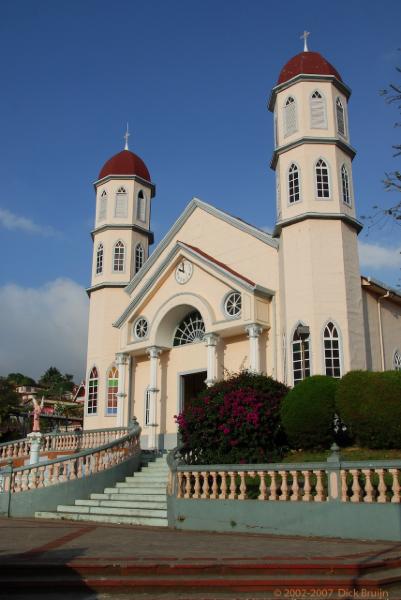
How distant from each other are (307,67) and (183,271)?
354 inches

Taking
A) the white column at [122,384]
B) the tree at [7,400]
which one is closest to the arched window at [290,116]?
the white column at [122,384]

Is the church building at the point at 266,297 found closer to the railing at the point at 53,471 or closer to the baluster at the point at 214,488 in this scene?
the railing at the point at 53,471

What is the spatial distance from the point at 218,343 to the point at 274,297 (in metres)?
2.66

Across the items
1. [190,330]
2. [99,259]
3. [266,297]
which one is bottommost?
[190,330]

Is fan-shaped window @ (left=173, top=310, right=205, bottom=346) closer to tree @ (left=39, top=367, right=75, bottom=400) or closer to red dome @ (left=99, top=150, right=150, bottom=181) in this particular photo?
red dome @ (left=99, top=150, right=150, bottom=181)

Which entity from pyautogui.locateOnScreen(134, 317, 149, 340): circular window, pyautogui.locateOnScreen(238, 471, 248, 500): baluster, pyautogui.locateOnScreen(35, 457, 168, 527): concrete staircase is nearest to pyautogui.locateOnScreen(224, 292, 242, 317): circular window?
pyautogui.locateOnScreen(134, 317, 149, 340): circular window

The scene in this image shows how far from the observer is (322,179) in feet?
69.7

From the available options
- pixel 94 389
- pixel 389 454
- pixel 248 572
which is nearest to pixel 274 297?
pixel 389 454

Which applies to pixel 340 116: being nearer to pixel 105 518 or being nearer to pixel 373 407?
pixel 373 407

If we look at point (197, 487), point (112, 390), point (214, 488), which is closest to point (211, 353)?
point (112, 390)

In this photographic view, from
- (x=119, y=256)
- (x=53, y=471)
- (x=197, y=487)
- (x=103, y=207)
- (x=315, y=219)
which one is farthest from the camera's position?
(x=103, y=207)

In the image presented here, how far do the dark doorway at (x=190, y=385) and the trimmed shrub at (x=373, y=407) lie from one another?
362 inches

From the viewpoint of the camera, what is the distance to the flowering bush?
1519 cm

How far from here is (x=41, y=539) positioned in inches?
423
